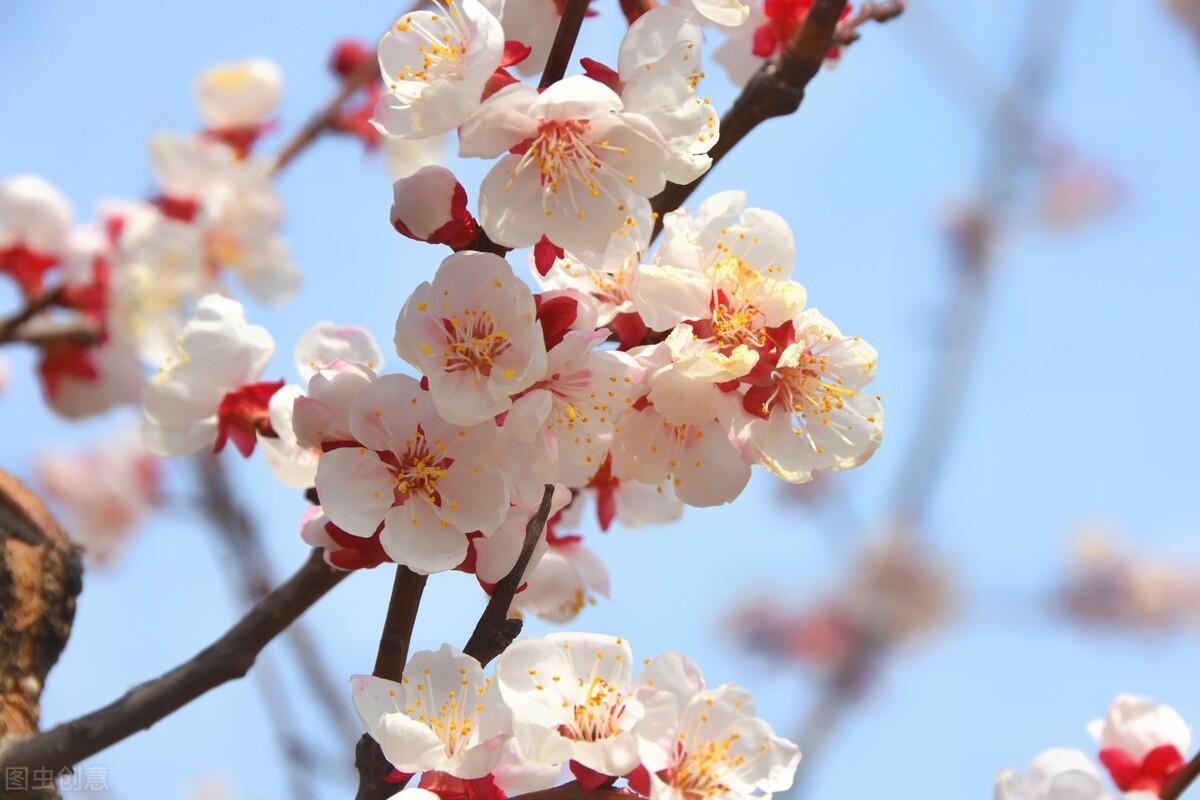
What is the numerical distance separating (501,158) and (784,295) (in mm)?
289

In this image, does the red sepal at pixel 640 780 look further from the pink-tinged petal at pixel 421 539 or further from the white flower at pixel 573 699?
the pink-tinged petal at pixel 421 539

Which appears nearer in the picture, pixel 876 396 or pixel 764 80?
pixel 876 396

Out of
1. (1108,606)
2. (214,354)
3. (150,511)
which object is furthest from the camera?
(1108,606)

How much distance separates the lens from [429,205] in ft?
3.57

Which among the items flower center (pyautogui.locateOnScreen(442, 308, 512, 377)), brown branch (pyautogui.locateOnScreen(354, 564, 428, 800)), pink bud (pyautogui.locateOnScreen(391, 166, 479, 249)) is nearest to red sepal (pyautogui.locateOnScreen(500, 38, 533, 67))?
pink bud (pyautogui.locateOnScreen(391, 166, 479, 249))

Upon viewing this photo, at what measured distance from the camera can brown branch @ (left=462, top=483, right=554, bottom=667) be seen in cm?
106

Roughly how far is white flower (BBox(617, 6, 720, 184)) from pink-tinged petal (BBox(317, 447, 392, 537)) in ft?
1.24

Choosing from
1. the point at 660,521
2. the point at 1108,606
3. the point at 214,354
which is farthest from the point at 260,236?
the point at 1108,606

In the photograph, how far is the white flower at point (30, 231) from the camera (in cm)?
277

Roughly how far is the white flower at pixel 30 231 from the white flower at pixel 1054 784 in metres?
2.31

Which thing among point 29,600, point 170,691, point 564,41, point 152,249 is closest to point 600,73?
point 564,41

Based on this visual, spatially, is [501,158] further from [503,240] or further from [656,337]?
[656,337]

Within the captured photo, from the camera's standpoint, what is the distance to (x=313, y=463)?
4.47 feet

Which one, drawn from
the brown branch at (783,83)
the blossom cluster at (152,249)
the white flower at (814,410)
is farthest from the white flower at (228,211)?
the white flower at (814,410)
